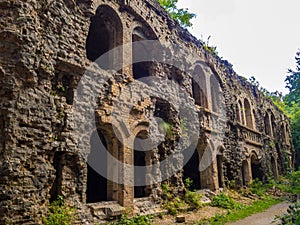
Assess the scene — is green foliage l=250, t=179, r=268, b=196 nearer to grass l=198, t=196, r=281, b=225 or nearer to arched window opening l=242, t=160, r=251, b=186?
arched window opening l=242, t=160, r=251, b=186

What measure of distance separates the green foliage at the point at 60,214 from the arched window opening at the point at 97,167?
1.66 metres

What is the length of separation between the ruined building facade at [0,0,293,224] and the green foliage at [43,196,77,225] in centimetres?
18

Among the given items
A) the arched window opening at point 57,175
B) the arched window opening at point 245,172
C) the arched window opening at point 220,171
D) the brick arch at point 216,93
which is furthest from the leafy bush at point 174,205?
the arched window opening at point 245,172

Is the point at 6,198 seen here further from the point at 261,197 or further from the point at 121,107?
the point at 261,197

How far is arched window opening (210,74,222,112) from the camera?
14.4m

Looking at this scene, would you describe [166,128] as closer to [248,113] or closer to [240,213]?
[240,213]

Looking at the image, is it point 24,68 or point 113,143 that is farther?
point 113,143

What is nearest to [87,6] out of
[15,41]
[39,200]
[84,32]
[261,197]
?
[84,32]

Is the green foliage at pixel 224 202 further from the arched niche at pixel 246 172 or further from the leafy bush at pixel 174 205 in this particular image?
the arched niche at pixel 246 172

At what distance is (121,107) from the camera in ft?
27.1

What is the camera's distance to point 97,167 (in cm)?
808

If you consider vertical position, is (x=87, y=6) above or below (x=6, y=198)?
above

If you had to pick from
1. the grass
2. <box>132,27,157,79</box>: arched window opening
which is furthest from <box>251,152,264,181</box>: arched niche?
<box>132,27,157,79</box>: arched window opening

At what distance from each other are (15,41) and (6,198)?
10.1 ft
